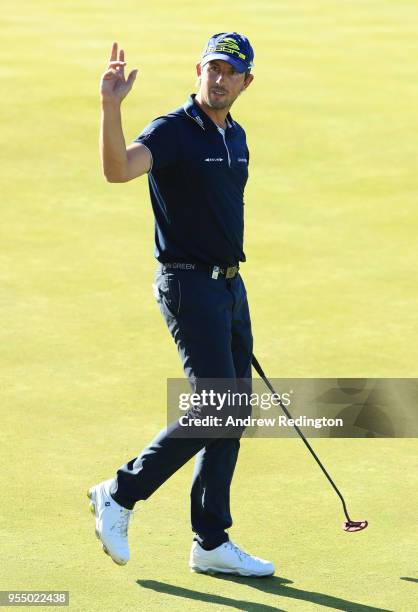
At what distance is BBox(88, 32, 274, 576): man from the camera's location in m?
6.62

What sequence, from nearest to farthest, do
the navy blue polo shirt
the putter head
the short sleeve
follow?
the short sleeve → the navy blue polo shirt → the putter head

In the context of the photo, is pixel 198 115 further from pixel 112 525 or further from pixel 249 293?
pixel 249 293

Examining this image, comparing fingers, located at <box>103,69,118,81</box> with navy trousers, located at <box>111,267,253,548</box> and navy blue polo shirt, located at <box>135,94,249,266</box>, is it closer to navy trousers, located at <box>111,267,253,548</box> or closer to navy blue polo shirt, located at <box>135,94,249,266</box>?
navy blue polo shirt, located at <box>135,94,249,266</box>

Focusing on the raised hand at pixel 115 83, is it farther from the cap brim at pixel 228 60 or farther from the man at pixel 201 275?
the cap brim at pixel 228 60

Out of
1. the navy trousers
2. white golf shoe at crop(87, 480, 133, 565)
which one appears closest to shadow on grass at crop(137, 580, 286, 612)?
white golf shoe at crop(87, 480, 133, 565)

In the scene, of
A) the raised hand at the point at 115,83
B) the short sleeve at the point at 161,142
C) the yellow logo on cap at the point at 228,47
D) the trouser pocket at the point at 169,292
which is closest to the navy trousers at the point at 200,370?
the trouser pocket at the point at 169,292

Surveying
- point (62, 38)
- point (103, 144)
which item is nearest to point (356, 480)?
point (103, 144)

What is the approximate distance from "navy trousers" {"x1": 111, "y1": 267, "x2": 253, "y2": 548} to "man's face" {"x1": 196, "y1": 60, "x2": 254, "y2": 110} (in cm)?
88

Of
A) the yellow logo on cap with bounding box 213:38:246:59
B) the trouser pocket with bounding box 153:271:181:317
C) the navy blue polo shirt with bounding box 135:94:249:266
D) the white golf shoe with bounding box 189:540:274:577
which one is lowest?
the white golf shoe with bounding box 189:540:274:577

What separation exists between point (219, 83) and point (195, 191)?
0.59 metres

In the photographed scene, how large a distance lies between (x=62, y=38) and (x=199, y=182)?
16.8m

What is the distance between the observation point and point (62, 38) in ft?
74.8

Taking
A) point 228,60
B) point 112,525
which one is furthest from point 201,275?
point 112,525

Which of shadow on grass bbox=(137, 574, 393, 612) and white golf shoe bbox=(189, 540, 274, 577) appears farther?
white golf shoe bbox=(189, 540, 274, 577)
